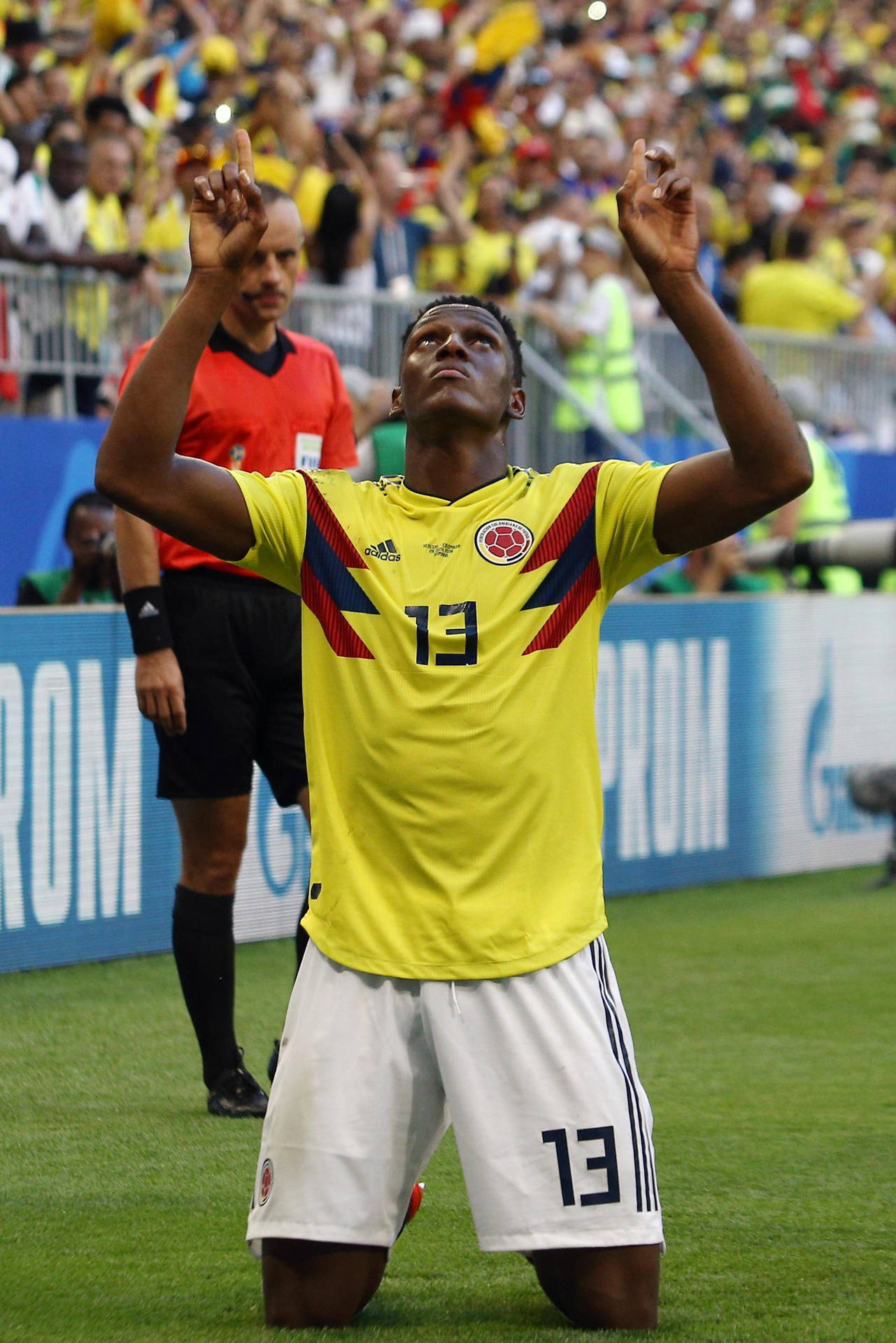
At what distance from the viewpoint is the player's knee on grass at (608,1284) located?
3066 mm

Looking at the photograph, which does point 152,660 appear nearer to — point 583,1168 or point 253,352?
point 253,352

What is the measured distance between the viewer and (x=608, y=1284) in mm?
3064

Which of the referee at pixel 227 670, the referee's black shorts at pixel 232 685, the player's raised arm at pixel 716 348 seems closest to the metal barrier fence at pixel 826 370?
the referee at pixel 227 670

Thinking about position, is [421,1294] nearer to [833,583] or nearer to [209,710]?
[209,710]

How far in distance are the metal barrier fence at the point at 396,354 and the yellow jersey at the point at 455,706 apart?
5.26 metres

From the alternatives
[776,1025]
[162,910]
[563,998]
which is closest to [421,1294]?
[563,998]

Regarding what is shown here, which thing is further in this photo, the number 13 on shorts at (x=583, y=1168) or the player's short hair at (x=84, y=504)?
the player's short hair at (x=84, y=504)

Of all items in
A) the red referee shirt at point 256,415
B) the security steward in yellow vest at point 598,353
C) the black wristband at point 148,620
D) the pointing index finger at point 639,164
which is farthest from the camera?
the security steward in yellow vest at point 598,353

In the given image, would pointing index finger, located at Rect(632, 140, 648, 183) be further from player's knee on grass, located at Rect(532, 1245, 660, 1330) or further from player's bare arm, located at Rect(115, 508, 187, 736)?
player's bare arm, located at Rect(115, 508, 187, 736)

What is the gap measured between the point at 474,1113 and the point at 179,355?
129 cm

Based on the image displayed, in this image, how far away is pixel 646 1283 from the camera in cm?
308

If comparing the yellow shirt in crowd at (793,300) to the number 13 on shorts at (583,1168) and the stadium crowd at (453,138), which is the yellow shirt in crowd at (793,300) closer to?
the stadium crowd at (453,138)

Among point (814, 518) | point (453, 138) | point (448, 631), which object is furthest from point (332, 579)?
point (453, 138)

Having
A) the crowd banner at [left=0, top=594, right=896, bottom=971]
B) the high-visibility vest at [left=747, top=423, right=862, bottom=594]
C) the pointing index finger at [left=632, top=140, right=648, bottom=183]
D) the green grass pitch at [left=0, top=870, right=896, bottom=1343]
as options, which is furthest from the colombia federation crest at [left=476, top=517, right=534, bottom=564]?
the high-visibility vest at [left=747, top=423, right=862, bottom=594]
